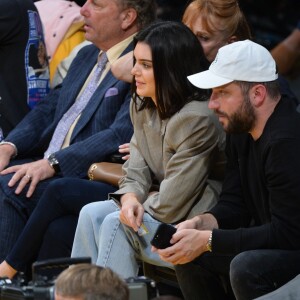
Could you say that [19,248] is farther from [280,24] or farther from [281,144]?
[280,24]

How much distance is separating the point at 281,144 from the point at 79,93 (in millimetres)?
1725

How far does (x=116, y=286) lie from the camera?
8.62 feet

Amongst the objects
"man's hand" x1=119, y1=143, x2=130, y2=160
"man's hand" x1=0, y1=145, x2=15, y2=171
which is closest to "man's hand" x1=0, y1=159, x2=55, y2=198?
"man's hand" x1=0, y1=145, x2=15, y2=171

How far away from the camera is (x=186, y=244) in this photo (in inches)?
139

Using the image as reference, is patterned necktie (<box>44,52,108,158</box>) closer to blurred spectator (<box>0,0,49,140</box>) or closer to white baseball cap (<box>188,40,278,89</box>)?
blurred spectator (<box>0,0,49,140</box>)

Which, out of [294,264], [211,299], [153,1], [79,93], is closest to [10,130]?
[79,93]

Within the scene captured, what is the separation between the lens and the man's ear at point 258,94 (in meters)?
3.52

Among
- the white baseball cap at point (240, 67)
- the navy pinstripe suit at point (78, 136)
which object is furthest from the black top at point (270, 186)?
the navy pinstripe suit at point (78, 136)

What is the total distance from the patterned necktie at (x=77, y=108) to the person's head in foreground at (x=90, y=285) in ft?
7.25

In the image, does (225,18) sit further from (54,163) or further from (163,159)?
(54,163)

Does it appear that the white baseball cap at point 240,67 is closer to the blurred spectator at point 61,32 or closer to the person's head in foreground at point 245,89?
the person's head in foreground at point 245,89

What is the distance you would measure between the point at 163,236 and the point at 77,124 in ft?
4.59

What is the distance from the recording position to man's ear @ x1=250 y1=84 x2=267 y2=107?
3.52 metres

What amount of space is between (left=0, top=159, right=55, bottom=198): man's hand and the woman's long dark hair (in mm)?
876
